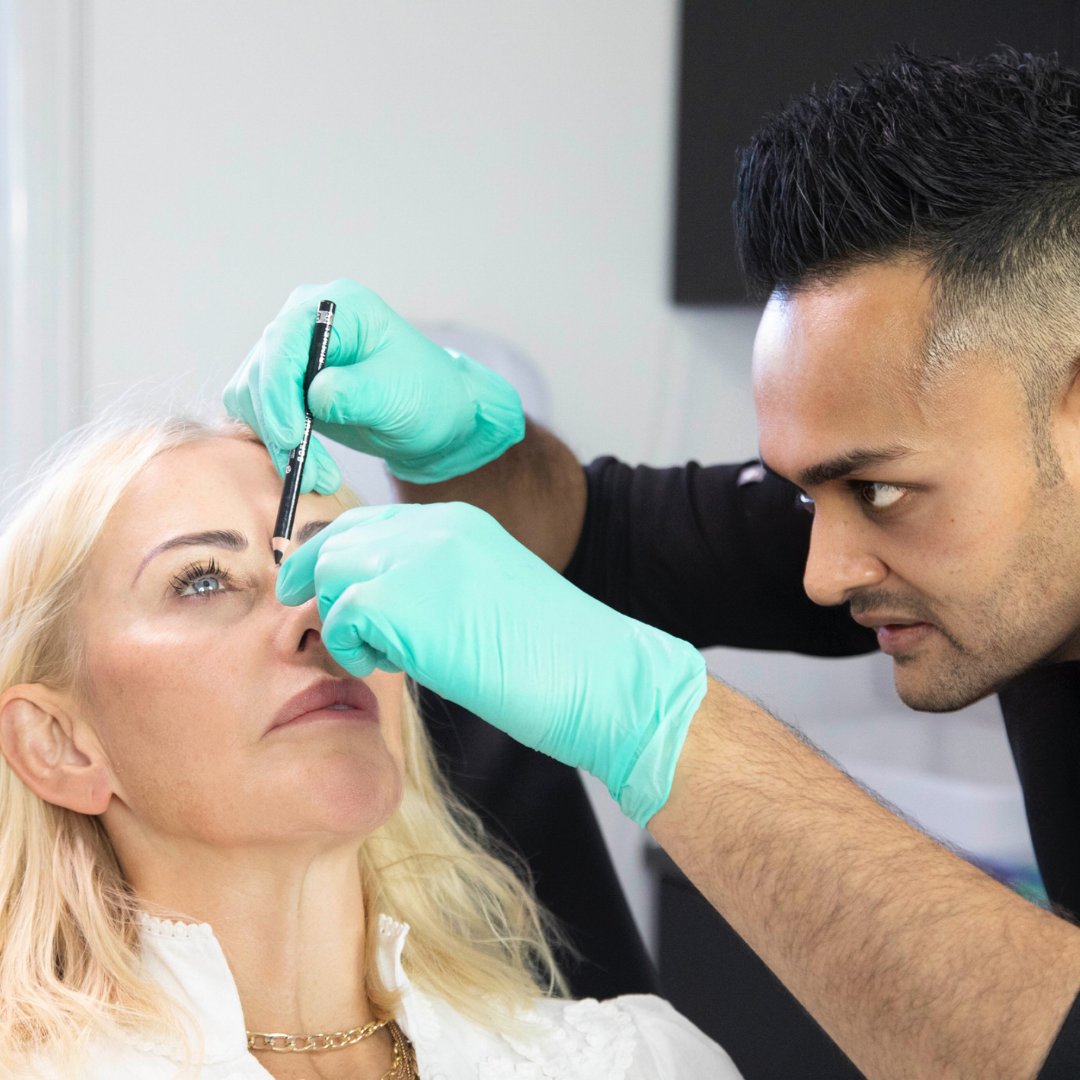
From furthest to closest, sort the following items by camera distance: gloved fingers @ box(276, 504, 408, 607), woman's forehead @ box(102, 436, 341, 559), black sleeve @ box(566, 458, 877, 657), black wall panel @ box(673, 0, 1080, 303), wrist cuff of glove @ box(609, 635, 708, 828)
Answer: black wall panel @ box(673, 0, 1080, 303) → black sleeve @ box(566, 458, 877, 657) → woman's forehead @ box(102, 436, 341, 559) → gloved fingers @ box(276, 504, 408, 607) → wrist cuff of glove @ box(609, 635, 708, 828)

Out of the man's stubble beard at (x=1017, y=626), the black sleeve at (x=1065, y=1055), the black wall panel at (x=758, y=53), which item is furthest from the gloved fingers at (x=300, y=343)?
the black wall panel at (x=758, y=53)

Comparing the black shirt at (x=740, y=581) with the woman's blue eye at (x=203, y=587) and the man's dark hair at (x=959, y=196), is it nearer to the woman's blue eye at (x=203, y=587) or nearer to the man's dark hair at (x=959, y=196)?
the man's dark hair at (x=959, y=196)

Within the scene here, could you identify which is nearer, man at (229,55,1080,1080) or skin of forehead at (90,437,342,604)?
man at (229,55,1080,1080)

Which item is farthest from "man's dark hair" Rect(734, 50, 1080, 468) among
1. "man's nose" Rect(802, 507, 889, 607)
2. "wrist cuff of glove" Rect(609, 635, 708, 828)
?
"wrist cuff of glove" Rect(609, 635, 708, 828)

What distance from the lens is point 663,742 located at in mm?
972

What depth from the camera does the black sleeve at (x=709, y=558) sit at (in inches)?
65.5

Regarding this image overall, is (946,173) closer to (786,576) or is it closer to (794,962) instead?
(786,576)

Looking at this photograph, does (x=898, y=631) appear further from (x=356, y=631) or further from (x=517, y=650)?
(x=356, y=631)

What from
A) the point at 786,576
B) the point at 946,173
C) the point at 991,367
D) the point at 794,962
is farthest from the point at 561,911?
the point at 946,173

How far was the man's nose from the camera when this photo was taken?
1.25 m

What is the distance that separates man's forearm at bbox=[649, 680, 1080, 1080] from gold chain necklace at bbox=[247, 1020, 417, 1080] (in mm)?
480

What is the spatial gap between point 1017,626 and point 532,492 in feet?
2.41

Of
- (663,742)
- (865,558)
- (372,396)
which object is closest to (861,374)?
(865,558)

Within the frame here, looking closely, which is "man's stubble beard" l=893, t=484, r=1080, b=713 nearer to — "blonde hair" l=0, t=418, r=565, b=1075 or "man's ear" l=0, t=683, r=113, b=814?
"blonde hair" l=0, t=418, r=565, b=1075
